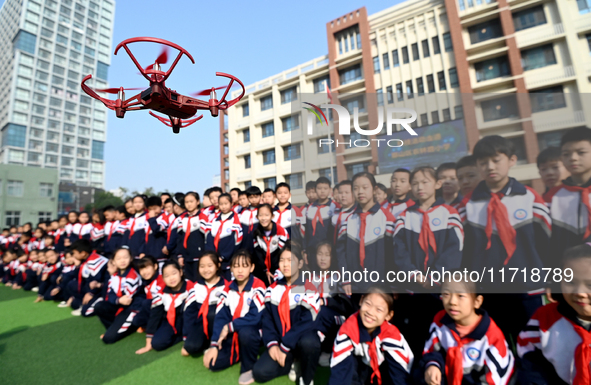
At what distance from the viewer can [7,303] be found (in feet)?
16.8

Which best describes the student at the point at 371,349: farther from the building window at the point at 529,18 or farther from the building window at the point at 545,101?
the building window at the point at 529,18

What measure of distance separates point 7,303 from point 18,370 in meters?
3.58

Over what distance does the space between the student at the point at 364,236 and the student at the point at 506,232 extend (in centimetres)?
57

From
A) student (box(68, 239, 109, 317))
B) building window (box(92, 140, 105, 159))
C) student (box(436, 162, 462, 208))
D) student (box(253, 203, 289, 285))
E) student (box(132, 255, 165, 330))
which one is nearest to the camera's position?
student (box(436, 162, 462, 208))

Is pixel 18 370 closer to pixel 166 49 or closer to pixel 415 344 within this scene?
pixel 166 49

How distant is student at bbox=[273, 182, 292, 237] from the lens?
12.0ft

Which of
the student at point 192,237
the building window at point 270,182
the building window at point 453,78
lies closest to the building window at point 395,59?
the building window at point 453,78

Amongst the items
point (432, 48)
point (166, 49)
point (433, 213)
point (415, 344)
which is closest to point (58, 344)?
point (166, 49)

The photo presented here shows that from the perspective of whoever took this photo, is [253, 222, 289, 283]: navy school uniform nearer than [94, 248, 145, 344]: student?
No

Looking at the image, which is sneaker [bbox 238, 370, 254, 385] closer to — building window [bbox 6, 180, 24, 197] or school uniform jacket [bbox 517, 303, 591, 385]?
school uniform jacket [bbox 517, 303, 591, 385]

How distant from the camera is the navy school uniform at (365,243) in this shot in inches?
88.2

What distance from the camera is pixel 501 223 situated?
1854mm

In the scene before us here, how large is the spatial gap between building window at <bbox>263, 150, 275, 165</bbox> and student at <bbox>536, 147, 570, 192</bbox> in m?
18.5

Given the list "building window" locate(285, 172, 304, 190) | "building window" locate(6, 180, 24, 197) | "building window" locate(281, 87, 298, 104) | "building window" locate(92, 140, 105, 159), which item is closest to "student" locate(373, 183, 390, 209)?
"building window" locate(285, 172, 304, 190)
